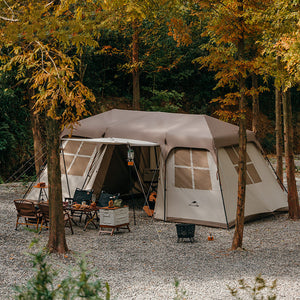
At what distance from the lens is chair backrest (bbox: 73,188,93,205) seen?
37.4 feet

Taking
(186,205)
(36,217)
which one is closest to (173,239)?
(186,205)

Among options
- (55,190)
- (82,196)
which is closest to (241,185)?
(55,190)

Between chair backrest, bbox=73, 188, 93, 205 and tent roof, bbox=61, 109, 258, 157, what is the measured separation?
166 centimetres

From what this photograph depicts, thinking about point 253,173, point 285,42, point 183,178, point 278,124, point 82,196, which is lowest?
point 82,196

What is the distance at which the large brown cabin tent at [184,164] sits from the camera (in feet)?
36.4

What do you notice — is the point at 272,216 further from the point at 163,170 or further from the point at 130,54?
the point at 130,54

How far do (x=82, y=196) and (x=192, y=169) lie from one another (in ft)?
8.69

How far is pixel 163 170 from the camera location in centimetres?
1162

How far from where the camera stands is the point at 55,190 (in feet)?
26.7

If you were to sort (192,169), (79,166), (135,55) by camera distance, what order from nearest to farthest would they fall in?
(192,169) → (79,166) → (135,55)

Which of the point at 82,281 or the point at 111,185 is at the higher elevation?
the point at 82,281

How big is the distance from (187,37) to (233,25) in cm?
103

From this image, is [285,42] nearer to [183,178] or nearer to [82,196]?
[183,178]

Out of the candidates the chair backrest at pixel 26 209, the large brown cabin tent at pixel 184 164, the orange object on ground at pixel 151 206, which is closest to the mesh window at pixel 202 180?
the large brown cabin tent at pixel 184 164
